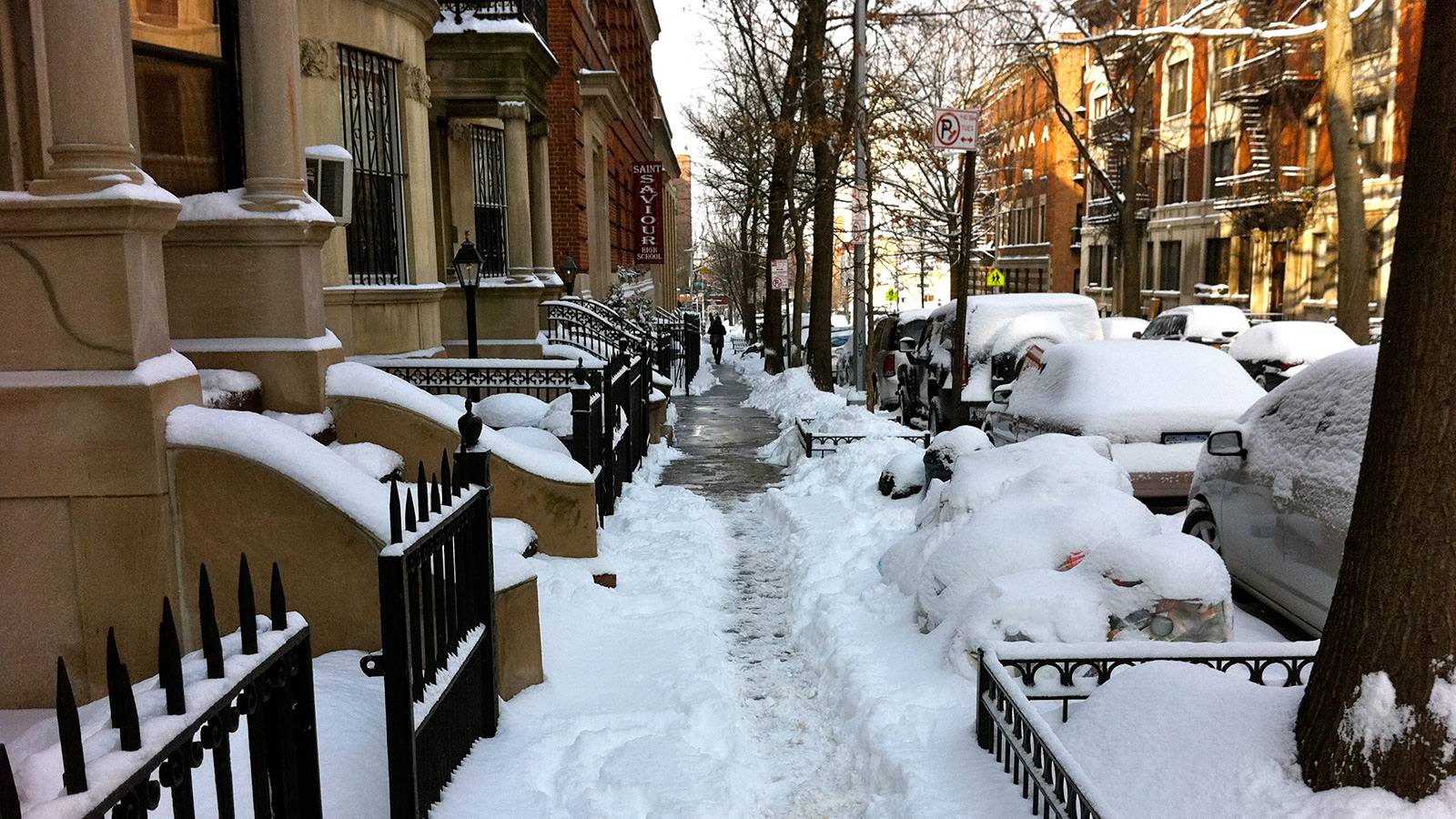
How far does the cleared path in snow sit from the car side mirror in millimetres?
2919

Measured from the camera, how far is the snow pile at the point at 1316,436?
546 cm

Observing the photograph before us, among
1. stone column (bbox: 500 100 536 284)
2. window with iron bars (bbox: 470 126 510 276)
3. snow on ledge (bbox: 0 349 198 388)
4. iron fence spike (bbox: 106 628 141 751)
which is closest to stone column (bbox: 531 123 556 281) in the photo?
window with iron bars (bbox: 470 126 510 276)

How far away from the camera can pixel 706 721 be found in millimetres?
5277

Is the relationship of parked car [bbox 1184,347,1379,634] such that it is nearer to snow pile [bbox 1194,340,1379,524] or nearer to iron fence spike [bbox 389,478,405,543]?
snow pile [bbox 1194,340,1379,524]

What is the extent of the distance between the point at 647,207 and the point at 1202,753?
3311 cm

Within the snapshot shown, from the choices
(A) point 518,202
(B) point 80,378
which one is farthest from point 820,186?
(B) point 80,378

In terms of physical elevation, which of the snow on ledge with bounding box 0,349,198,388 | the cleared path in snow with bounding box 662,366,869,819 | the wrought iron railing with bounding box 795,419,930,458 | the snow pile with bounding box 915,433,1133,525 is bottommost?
the cleared path in snow with bounding box 662,366,869,819

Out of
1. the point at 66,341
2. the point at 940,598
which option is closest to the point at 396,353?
the point at 66,341

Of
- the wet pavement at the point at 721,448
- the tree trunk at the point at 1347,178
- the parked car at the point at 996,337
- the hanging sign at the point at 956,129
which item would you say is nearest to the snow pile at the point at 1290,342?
the tree trunk at the point at 1347,178

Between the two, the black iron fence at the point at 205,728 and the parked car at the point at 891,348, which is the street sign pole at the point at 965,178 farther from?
the black iron fence at the point at 205,728

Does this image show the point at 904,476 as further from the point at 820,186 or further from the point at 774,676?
the point at 820,186

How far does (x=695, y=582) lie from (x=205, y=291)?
3877 mm

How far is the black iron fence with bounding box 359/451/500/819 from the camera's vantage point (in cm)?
341

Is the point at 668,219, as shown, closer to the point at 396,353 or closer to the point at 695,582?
the point at 396,353
